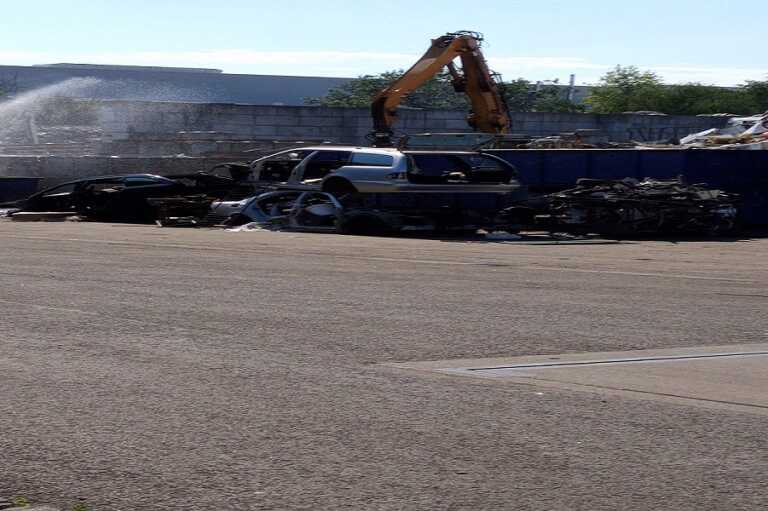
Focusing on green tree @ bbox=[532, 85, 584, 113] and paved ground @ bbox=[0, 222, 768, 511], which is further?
green tree @ bbox=[532, 85, 584, 113]

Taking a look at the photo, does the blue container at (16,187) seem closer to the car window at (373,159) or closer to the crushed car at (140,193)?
the crushed car at (140,193)

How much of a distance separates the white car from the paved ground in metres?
7.92

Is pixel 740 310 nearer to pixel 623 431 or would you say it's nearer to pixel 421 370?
pixel 421 370

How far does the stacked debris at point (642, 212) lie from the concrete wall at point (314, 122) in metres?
25.8

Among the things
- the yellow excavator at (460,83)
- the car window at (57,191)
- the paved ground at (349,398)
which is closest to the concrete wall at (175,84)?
the yellow excavator at (460,83)

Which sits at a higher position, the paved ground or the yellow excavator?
the yellow excavator

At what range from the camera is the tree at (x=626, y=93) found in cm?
8869

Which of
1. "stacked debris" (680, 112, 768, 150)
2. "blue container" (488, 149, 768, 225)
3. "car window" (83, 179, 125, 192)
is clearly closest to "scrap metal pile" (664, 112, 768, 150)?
"stacked debris" (680, 112, 768, 150)

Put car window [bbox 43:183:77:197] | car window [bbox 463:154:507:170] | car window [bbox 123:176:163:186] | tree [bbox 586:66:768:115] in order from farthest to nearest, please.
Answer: tree [bbox 586:66:768:115] → car window [bbox 43:183:77:197] → car window [bbox 123:176:163:186] → car window [bbox 463:154:507:170]

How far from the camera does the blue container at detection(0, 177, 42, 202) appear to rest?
3244 centimetres

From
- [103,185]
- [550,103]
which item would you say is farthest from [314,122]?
[550,103]

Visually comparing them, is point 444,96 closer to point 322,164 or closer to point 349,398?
point 322,164

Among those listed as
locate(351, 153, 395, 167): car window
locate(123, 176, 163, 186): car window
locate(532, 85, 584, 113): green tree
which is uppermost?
locate(532, 85, 584, 113): green tree

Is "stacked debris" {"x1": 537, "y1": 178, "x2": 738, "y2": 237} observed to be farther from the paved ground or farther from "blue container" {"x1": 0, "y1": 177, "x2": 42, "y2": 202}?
"blue container" {"x1": 0, "y1": 177, "x2": 42, "y2": 202}
